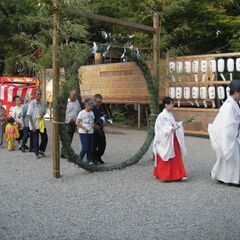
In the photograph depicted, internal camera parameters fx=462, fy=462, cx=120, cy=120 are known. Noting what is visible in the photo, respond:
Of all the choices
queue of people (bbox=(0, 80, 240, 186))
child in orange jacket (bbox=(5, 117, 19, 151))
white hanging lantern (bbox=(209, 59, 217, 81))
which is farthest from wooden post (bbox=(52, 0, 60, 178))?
white hanging lantern (bbox=(209, 59, 217, 81))

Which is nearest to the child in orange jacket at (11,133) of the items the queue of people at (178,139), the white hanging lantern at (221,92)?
the queue of people at (178,139)

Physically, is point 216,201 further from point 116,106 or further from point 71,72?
point 116,106

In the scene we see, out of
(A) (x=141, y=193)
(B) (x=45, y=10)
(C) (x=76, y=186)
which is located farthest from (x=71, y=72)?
(A) (x=141, y=193)

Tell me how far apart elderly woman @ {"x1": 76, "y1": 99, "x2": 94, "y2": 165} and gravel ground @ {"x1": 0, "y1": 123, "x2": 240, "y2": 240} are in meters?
0.48

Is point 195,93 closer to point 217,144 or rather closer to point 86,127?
point 86,127

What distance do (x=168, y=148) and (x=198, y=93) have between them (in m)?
6.97

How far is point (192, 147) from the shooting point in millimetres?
12789

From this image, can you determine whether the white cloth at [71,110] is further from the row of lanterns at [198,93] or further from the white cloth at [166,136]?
the row of lanterns at [198,93]

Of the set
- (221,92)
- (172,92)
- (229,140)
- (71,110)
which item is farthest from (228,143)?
(172,92)

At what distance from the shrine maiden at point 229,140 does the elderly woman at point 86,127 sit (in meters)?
2.66

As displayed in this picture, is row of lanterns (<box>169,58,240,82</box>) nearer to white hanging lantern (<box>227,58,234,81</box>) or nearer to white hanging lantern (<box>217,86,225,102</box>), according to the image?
white hanging lantern (<box>227,58,234,81</box>)

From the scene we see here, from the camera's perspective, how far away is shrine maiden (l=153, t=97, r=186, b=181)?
8188 millimetres

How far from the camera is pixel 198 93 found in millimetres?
14812

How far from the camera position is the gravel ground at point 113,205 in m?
5.31
